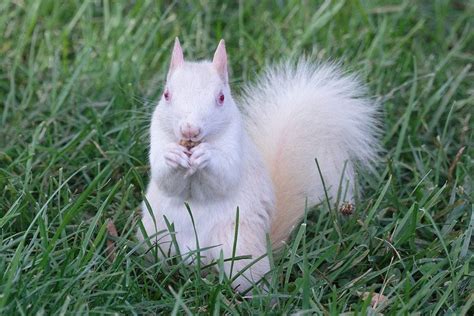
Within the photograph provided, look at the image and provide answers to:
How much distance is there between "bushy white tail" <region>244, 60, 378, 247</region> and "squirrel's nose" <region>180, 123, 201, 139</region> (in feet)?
1.72

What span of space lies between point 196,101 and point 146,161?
2.69 feet

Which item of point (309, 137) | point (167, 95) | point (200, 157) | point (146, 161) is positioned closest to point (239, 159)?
point (200, 157)

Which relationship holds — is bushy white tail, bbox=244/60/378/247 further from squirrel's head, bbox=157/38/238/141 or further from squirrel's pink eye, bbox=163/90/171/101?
squirrel's pink eye, bbox=163/90/171/101

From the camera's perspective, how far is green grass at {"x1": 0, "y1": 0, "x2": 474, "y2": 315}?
2465 millimetres

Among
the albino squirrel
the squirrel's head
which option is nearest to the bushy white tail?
the albino squirrel

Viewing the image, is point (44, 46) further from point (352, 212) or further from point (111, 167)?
point (352, 212)

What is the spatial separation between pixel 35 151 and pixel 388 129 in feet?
4.61

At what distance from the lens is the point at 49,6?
4.35 metres

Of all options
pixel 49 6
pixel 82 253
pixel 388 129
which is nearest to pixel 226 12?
pixel 49 6

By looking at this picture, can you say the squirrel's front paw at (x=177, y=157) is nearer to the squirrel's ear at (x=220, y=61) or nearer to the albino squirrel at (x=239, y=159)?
the albino squirrel at (x=239, y=159)

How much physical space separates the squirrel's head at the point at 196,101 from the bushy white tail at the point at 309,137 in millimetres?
340

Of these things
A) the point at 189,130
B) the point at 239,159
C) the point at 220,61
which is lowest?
the point at 239,159

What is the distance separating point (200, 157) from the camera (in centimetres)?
255

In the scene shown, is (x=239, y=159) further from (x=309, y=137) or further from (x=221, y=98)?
(x=309, y=137)
